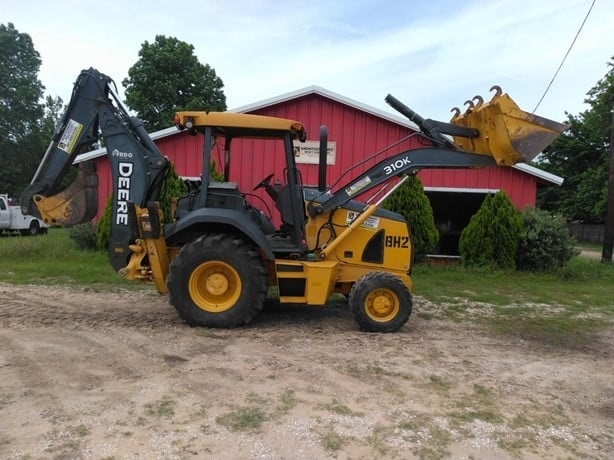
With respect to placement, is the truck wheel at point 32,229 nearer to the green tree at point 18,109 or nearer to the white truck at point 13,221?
the white truck at point 13,221

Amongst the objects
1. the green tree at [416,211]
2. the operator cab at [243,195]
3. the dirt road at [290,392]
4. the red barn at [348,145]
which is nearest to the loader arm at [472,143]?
the operator cab at [243,195]

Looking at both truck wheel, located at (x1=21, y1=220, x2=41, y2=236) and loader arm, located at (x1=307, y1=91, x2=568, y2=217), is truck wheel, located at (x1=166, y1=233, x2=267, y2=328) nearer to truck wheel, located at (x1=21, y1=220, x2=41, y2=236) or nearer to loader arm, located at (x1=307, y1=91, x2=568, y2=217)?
loader arm, located at (x1=307, y1=91, x2=568, y2=217)

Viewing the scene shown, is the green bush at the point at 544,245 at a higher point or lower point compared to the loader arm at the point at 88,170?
lower

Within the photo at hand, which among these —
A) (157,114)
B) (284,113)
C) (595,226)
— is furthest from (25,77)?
(595,226)

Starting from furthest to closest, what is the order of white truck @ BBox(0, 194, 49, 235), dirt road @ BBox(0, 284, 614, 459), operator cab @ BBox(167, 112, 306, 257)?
white truck @ BBox(0, 194, 49, 235)
operator cab @ BBox(167, 112, 306, 257)
dirt road @ BBox(0, 284, 614, 459)

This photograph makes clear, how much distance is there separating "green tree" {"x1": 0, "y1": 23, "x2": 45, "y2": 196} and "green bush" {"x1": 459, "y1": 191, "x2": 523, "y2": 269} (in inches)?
1530

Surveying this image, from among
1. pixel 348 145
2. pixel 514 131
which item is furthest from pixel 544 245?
pixel 514 131

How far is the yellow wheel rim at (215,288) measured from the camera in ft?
21.6

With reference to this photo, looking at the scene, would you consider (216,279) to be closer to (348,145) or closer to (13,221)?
(348,145)

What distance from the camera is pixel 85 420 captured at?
3.86 meters

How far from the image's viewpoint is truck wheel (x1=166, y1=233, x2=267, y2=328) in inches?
257

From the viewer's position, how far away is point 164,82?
132ft

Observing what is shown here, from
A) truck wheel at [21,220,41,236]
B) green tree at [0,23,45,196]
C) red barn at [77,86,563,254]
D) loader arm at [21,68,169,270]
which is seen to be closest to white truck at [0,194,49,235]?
truck wheel at [21,220,41,236]

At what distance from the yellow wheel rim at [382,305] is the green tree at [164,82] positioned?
34641mm
